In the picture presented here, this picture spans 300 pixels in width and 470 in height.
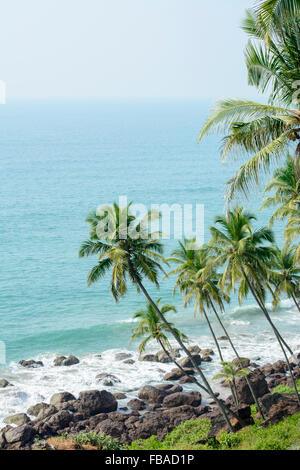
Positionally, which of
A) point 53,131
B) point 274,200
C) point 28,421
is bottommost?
point 28,421

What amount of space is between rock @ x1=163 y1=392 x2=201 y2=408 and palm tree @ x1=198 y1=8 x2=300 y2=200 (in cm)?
1748

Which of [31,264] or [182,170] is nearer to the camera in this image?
[31,264]

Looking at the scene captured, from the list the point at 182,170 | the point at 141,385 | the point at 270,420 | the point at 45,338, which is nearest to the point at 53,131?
the point at 182,170

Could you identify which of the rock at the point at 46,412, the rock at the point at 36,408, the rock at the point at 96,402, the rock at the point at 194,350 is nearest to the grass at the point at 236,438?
the rock at the point at 96,402

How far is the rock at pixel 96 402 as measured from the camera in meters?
30.9

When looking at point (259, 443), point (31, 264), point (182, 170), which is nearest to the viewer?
point (259, 443)

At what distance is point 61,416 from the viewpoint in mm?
29531

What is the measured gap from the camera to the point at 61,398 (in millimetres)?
32438

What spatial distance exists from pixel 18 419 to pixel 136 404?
6.35m

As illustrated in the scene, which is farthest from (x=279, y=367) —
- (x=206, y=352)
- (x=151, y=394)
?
(x=151, y=394)

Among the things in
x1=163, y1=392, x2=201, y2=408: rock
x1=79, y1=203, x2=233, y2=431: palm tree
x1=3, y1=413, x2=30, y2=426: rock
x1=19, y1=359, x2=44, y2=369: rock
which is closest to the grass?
x1=79, y1=203, x2=233, y2=431: palm tree

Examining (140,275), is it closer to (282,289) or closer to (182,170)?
(282,289)

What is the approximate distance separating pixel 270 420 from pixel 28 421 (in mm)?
13043

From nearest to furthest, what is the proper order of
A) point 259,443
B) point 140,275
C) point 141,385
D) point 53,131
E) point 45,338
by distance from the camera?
point 259,443 < point 140,275 < point 141,385 < point 45,338 < point 53,131
